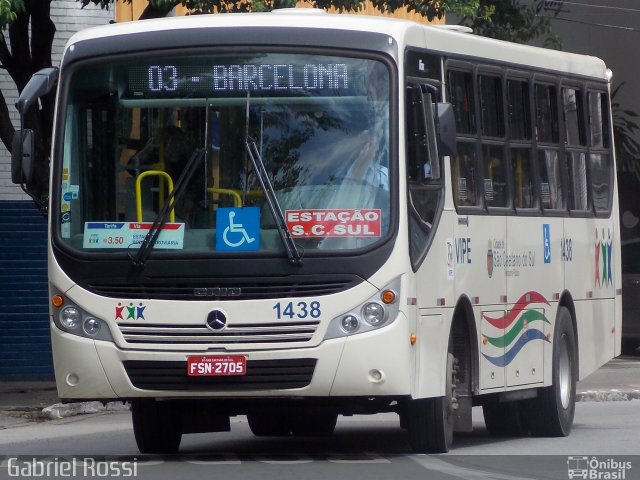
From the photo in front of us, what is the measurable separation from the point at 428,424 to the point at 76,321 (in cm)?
252

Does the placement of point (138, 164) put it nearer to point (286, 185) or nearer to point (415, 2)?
point (286, 185)

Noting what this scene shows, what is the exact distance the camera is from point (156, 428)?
12.4 m

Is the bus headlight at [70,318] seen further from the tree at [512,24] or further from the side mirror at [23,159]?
the tree at [512,24]

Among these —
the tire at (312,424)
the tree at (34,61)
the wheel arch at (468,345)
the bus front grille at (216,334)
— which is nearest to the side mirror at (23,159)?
the bus front grille at (216,334)

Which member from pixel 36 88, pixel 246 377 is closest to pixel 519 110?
pixel 246 377

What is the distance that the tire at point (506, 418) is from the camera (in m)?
14.4

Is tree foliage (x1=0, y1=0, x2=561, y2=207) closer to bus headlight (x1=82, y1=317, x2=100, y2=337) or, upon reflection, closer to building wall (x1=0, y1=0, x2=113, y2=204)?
building wall (x1=0, y1=0, x2=113, y2=204)

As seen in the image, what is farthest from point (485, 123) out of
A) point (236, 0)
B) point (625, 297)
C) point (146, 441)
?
point (625, 297)

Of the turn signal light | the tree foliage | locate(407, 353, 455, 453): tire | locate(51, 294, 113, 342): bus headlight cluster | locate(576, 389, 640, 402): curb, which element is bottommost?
locate(576, 389, 640, 402): curb

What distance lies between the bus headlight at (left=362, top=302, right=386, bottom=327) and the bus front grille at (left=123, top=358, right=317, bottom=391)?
0.44 meters

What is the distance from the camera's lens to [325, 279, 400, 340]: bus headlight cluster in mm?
10859

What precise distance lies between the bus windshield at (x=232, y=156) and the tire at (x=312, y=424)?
281cm

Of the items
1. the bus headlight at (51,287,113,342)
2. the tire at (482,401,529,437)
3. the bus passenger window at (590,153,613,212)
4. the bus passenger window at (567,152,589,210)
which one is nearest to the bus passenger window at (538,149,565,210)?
the bus passenger window at (567,152,589,210)

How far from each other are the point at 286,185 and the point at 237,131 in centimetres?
50
